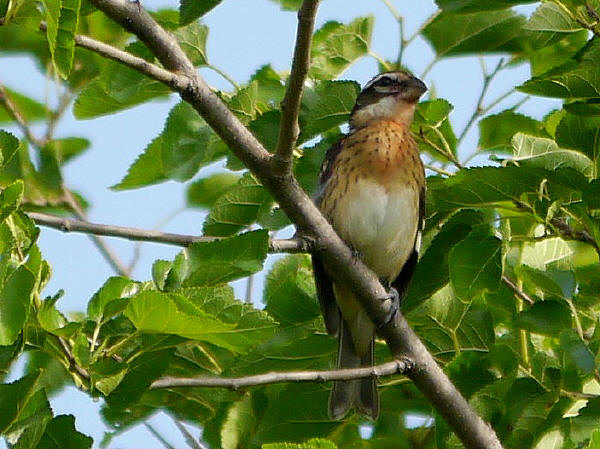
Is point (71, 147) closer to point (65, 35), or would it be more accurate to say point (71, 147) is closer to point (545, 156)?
point (545, 156)

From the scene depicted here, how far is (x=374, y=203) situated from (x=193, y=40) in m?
1.26

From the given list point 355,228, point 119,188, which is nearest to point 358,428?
point 355,228

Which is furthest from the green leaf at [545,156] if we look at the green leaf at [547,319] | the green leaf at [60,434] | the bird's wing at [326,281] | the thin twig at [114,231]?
the green leaf at [60,434]

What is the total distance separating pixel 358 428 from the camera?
15.1ft

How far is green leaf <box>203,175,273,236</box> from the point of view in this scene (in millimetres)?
3967

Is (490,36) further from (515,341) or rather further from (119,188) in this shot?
(119,188)

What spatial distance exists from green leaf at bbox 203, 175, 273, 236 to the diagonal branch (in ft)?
2.48

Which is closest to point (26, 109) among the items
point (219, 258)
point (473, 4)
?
point (219, 258)

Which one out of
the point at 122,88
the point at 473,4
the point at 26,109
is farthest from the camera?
the point at 26,109

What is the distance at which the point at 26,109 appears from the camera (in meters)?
4.97

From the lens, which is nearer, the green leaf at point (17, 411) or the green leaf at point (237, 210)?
the green leaf at point (17, 411)

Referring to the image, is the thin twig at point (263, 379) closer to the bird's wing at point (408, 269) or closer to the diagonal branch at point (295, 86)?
the diagonal branch at point (295, 86)

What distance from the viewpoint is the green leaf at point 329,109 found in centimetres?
391

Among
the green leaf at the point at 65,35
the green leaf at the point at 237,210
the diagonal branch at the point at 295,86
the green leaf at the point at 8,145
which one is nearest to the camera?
the green leaf at the point at 65,35
